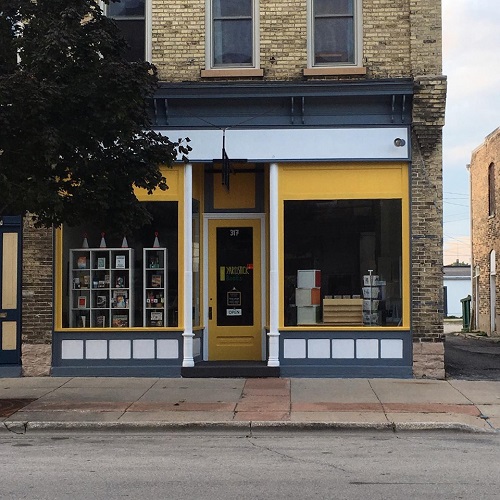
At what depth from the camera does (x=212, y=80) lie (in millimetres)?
13859

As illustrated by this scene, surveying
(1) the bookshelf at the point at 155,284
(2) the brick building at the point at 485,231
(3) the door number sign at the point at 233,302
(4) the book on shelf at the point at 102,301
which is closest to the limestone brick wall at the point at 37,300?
(4) the book on shelf at the point at 102,301

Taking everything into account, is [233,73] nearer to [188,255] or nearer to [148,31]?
[148,31]

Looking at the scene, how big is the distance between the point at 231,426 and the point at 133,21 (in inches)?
303

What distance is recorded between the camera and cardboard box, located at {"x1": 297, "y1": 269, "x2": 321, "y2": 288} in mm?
14000

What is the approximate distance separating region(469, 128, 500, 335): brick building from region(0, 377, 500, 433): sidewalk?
1367cm

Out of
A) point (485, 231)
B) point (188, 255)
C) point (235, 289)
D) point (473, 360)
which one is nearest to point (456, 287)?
point (485, 231)

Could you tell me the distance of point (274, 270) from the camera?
45.5ft

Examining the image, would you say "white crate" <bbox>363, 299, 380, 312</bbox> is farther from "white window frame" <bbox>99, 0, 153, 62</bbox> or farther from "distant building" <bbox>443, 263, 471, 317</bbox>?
"distant building" <bbox>443, 263, 471, 317</bbox>

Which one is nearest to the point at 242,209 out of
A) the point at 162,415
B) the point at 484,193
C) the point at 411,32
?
the point at 411,32

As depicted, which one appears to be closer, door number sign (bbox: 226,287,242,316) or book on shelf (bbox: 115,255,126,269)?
book on shelf (bbox: 115,255,126,269)

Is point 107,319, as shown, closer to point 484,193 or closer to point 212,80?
point 212,80

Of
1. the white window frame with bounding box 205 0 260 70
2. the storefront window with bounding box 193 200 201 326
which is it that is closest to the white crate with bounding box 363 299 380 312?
the storefront window with bounding box 193 200 201 326

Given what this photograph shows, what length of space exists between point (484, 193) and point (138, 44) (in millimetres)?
16956

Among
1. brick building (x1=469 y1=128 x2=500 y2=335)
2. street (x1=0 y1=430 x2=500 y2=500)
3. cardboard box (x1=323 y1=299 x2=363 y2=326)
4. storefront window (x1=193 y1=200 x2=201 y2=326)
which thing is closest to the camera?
street (x1=0 y1=430 x2=500 y2=500)
